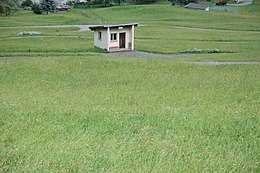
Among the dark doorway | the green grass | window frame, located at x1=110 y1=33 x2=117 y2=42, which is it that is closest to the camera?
the green grass

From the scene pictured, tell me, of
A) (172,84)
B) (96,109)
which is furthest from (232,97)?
(96,109)

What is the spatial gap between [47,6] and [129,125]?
3984 inches

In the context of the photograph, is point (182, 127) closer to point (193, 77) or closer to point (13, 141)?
point (13, 141)

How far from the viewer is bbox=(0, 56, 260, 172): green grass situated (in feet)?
27.2

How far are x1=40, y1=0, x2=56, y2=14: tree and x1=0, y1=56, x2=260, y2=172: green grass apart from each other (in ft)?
285

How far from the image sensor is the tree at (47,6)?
10294 cm

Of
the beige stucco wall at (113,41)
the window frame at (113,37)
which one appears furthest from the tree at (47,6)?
the window frame at (113,37)

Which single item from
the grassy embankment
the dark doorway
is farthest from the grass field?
the dark doorway

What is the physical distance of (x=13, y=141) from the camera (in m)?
9.45

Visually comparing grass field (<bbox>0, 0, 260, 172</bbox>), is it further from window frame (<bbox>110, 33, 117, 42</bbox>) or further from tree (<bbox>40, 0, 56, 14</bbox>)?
tree (<bbox>40, 0, 56, 14</bbox>)

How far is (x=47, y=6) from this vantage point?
4156 inches

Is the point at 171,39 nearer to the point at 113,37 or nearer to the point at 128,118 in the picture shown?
the point at 113,37

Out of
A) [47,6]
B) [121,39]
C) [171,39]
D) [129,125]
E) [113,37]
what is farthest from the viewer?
[47,6]

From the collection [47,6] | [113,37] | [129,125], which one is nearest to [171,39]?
[113,37]
